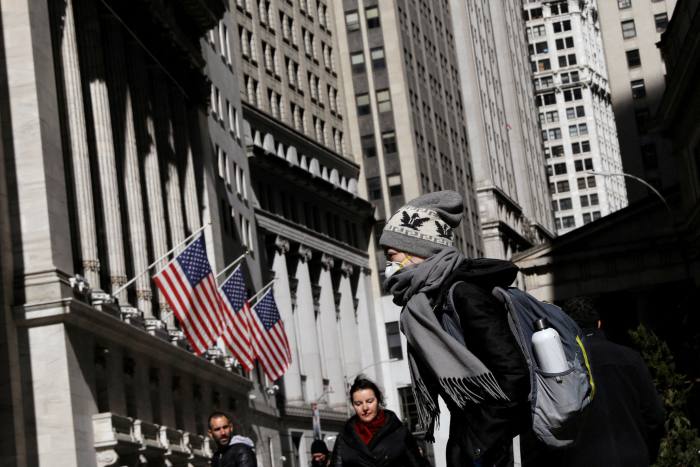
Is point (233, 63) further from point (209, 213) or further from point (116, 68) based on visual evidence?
point (116, 68)

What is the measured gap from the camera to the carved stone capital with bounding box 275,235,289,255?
3305 inches

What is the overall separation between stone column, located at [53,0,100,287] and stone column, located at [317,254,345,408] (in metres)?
49.9

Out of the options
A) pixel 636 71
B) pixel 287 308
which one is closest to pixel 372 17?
pixel 636 71

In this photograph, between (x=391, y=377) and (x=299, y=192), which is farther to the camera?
(x=391, y=377)

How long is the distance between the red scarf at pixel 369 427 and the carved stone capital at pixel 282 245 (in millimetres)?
70617

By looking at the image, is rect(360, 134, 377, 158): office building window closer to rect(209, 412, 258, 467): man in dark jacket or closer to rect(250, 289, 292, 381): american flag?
rect(250, 289, 292, 381): american flag

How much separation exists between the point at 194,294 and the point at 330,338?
55.5 meters

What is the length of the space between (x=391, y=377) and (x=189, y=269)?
65.6 meters

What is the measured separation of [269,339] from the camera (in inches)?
1825

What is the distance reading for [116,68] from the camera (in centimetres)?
4669

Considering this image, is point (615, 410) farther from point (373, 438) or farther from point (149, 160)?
point (149, 160)

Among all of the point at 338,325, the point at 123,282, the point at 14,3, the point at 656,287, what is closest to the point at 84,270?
the point at 123,282

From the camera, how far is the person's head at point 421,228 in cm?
745

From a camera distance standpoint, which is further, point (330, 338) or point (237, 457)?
point (330, 338)
